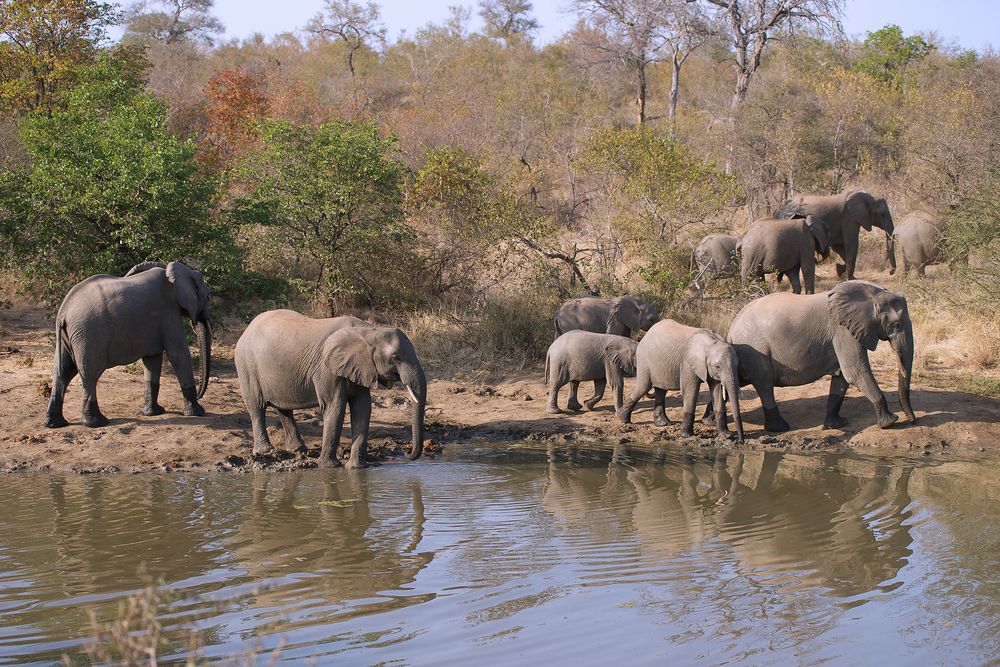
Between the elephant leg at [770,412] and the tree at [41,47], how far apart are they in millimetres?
14304

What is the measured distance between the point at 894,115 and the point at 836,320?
15767mm

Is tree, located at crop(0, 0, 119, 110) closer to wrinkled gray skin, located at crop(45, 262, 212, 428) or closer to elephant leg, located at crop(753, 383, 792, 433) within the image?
wrinkled gray skin, located at crop(45, 262, 212, 428)

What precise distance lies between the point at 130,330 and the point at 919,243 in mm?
14067

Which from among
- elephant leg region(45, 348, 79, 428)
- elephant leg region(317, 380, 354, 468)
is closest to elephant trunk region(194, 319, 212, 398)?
elephant leg region(45, 348, 79, 428)

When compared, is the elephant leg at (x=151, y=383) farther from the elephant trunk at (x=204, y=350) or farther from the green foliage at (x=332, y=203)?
the green foliage at (x=332, y=203)

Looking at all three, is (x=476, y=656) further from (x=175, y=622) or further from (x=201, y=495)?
(x=201, y=495)

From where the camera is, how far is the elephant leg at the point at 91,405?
10.6 metres

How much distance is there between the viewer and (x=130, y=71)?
879 inches

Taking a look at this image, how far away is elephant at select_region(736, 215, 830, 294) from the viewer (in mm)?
16172

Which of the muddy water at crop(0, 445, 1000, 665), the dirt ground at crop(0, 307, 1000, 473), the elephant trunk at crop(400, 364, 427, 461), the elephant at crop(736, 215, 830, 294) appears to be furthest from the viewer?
the elephant at crop(736, 215, 830, 294)

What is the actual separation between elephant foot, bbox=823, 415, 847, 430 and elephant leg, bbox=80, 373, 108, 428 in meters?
7.59

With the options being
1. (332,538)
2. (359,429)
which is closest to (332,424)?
(359,429)

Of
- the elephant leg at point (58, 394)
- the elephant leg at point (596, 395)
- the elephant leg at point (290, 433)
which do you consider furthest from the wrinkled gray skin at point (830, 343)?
the elephant leg at point (58, 394)

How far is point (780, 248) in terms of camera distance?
16.2 m
